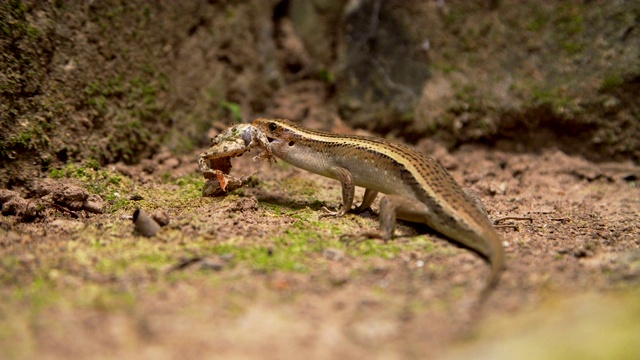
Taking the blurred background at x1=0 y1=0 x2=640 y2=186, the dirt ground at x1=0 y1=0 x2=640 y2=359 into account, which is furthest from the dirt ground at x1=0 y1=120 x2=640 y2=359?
the blurred background at x1=0 y1=0 x2=640 y2=186

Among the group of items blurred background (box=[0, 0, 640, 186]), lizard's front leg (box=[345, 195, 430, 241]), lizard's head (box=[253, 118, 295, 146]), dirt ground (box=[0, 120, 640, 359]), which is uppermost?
blurred background (box=[0, 0, 640, 186])

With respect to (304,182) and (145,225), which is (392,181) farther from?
(145,225)

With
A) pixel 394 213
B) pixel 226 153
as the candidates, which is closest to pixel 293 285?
pixel 394 213

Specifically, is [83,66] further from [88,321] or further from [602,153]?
[602,153]

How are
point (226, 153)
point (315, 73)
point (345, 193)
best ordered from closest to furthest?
point (345, 193)
point (226, 153)
point (315, 73)

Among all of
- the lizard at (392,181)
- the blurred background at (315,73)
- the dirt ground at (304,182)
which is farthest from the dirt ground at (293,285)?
the blurred background at (315,73)

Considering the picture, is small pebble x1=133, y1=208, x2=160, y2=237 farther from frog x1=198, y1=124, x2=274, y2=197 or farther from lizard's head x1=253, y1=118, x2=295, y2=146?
lizard's head x1=253, y1=118, x2=295, y2=146
